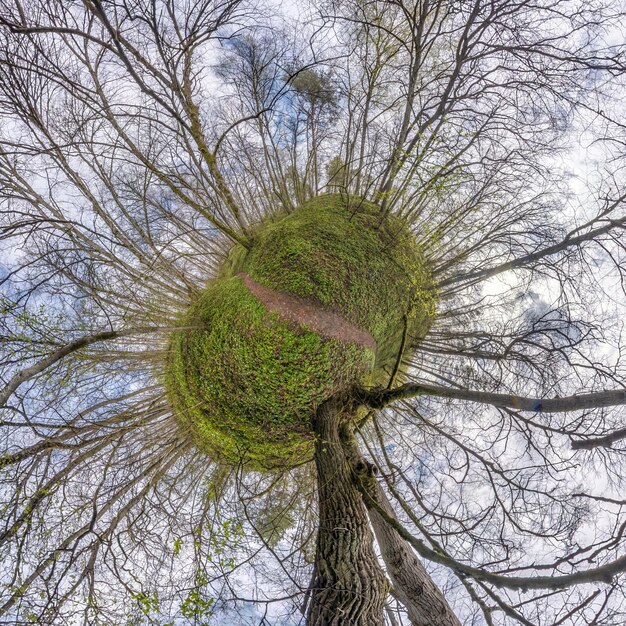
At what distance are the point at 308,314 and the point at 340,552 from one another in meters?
2.07

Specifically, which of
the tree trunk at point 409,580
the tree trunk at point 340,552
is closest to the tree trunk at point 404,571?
the tree trunk at point 409,580

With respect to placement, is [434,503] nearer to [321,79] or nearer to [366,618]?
[366,618]

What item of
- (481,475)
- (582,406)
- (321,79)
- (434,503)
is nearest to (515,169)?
(321,79)

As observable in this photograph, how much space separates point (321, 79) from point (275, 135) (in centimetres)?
93

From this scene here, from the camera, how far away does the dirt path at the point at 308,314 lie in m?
4.11

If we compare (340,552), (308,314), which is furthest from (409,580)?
(308,314)

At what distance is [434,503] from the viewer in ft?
17.0

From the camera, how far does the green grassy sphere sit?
4117mm

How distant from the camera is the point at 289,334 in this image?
13.3ft

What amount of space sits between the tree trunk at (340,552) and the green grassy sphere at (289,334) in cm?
46

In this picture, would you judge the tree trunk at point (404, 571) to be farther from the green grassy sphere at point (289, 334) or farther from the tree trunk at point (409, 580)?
the green grassy sphere at point (289, 334)

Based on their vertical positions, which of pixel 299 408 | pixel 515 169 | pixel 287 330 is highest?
pixel 515 169

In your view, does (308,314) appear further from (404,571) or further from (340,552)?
(404,571)

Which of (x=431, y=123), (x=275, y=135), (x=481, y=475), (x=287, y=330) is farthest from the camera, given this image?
(x=275, y=135)
